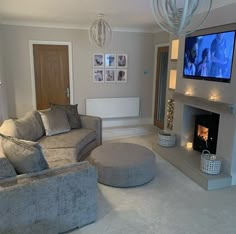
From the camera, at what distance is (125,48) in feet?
19.6

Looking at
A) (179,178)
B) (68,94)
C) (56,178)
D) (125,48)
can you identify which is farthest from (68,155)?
(125,48)

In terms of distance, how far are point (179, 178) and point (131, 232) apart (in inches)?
57.1

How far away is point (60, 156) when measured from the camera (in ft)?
10.3

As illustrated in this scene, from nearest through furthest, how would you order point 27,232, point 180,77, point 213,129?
point 27,232
point 213,129
point 180,77

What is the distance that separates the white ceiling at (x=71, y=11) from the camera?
342 centimetres

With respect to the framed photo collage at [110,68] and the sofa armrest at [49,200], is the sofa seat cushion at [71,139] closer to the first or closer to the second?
the sofa armrest at [49,200]

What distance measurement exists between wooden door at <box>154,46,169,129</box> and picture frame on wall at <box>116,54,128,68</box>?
2.71ft

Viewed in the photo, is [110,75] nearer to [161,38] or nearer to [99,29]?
[161,38]

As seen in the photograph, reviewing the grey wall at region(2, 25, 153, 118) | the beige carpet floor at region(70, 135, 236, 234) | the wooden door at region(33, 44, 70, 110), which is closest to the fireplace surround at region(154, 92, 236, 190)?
the beige carpet floor at region(70, 135, 236, 234)

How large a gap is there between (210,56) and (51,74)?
3.63 meters

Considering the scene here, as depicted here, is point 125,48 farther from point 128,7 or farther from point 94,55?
point 128,7

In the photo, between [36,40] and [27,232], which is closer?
[27,232]

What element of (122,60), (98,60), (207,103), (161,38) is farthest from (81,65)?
(207,103)

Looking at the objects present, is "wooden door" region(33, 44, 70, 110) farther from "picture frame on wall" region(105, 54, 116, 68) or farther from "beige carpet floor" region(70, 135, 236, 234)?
"beige carpet floor" region(70, 135, 236, 234)
